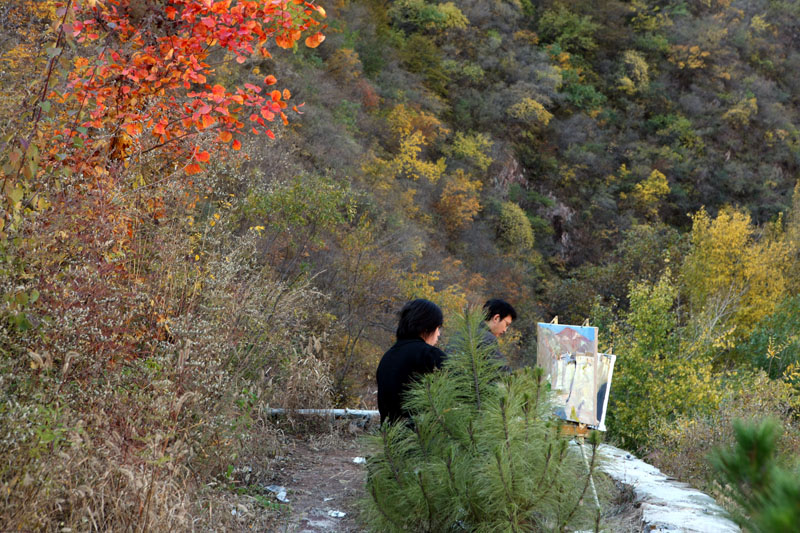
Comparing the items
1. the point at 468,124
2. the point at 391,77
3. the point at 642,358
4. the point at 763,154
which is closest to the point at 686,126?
the point at 763,154

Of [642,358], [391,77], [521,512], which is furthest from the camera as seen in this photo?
[391,77]

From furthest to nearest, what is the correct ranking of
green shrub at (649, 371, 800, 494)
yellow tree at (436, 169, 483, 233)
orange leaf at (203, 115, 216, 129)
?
yellow tree at (436, 169, 483, 233)
green shrub at (649, 371, 800, 494)
orange leaf at (203, 115, 216, 129)

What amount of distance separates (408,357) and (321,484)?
55.6 inches

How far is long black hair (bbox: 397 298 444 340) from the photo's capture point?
3750 mm

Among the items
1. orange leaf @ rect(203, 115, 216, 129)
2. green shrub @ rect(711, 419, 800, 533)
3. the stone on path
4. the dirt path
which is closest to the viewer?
green shrub @ rect(711, 419, 800, 533)

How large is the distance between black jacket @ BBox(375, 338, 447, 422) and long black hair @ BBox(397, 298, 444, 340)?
5 centimetres

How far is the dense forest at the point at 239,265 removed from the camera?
2.85 meters

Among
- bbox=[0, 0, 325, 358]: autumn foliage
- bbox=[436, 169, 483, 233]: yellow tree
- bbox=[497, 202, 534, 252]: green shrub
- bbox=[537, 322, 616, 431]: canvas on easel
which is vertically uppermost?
bbox=[0, 0, 325, 358]: autumn foliage

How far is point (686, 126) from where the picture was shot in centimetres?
3644

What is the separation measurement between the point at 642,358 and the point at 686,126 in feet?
103

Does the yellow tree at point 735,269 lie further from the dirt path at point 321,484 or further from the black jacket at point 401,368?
the black jacket at point 401,368

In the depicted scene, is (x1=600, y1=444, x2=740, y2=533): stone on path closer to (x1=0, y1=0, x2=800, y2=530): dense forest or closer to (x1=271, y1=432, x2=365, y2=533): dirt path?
(x1=0, y1=0, x2=800, y2=530): dense forest

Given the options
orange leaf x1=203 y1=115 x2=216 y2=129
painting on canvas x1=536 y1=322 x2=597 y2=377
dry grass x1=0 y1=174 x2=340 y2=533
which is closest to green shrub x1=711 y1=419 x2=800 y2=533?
dry grass x1=0 y1=174 x2=340 y2=533

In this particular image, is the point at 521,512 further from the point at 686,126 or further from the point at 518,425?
the point at 686,126
